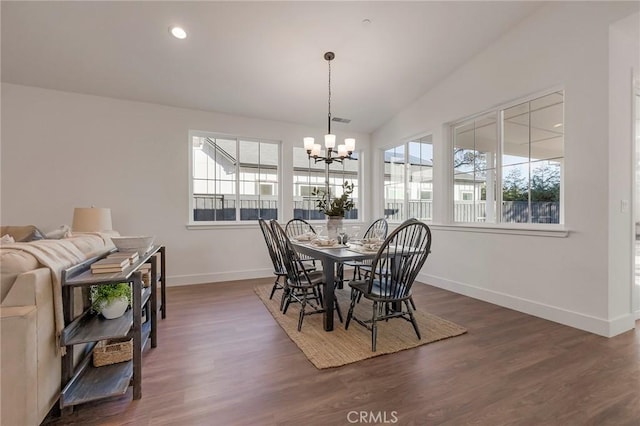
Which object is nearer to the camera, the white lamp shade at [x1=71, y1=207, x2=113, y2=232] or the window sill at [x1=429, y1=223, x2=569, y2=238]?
the window sill at [x1=429, y1=223, x2=569, y2=238]

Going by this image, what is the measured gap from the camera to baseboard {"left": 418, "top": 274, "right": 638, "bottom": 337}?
2.50 metres

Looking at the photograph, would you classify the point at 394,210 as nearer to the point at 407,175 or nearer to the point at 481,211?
→ the point at 407,175

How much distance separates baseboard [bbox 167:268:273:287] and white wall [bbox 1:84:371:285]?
1 cm

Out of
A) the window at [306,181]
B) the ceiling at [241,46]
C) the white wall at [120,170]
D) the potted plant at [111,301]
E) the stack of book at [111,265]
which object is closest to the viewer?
the stack of book at [111,265]

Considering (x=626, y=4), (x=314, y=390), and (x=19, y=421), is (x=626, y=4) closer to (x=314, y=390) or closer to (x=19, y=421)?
(x=314, y=390)

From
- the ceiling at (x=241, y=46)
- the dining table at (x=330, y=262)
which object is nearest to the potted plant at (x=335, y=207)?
the dining table at (x=330, y=262)

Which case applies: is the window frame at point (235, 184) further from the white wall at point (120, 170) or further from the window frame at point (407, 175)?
the window frame at point (407, 175)

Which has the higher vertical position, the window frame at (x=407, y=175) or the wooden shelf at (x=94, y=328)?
the window frame at (x=407, y=175)

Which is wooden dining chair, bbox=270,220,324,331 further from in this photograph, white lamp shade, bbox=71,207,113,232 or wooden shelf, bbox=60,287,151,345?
white lamp shade, bbox=71,207,113,232

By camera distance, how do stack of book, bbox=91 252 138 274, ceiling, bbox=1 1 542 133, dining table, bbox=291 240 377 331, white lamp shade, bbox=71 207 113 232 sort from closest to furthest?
1. stack of book, bbox=91 252 138 274
2. dining table, bbox=291 240 377 331
3. ceiling, bbox=1 1 542 133
4. white lamp shade, bbox=71 207 113 232

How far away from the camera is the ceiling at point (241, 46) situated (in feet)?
8.96

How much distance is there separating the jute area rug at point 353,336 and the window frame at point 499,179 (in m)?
1.39

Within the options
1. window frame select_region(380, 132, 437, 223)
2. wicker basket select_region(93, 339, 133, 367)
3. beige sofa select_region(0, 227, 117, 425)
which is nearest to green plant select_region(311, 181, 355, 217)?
window frame select_region(380, 132, 437, 223)

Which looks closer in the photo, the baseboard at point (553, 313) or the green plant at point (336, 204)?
the baseboard at point (553, 313)
